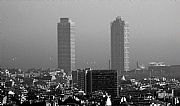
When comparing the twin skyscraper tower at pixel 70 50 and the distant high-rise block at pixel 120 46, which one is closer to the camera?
the twin skyscraper tower at pixel 70 50

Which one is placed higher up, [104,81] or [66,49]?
[66,49]

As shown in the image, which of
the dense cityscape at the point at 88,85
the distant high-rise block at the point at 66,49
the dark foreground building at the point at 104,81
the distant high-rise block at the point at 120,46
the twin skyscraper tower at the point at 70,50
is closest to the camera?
the dense cityscape at the point at 88,85

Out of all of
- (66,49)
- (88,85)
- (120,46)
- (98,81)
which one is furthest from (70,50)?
(98,81)

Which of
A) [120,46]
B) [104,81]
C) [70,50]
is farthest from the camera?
[120,46]

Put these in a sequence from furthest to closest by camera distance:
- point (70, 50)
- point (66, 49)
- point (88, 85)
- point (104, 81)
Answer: point (66, 49) < point (70, 50) < point (88, 85) < point (104, 81)

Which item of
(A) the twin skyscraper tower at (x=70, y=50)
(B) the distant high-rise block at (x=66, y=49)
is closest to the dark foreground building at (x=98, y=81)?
(A) the twin skyscraper tower at (x=70, y=50)

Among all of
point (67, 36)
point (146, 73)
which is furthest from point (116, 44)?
point (146, 73)

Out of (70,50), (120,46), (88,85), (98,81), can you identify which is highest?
(120,46)

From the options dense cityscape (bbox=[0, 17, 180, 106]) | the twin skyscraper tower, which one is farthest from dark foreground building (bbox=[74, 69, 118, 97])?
the twin skyscraper tower

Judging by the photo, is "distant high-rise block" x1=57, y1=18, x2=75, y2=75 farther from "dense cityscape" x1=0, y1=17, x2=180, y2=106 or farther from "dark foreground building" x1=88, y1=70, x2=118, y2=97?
"dark foreground building" x1=88, y1=70, x2=118, y2=97

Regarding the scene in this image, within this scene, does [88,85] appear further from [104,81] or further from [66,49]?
[66,49]

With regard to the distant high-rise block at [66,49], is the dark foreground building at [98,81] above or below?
below

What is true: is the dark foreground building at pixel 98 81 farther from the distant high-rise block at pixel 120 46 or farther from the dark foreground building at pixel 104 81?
the distant high-rise block at pixel 120 46
